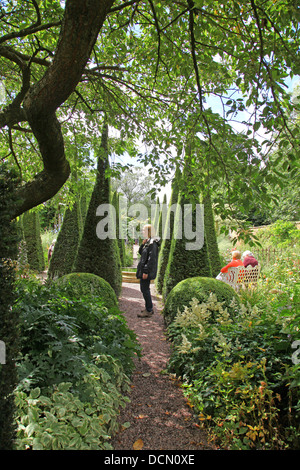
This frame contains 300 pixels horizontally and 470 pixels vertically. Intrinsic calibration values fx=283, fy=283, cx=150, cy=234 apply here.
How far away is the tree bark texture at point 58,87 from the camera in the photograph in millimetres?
1944

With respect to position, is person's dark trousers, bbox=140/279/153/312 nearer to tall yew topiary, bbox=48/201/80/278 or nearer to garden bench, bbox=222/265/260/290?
garden bench, bbox=222/265/260/290

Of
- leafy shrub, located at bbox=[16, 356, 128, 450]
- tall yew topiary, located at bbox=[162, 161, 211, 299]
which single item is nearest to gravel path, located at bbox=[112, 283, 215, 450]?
leafy shrub, located at bbox=[16, 356, 128, 450]

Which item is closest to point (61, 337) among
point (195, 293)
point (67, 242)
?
point (195, 293)

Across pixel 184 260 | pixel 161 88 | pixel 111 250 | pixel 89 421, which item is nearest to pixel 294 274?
pixel 184 260

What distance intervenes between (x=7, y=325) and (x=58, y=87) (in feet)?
5.97

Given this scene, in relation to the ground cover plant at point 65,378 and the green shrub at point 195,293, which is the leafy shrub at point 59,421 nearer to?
the ground cover plant at point 65,378

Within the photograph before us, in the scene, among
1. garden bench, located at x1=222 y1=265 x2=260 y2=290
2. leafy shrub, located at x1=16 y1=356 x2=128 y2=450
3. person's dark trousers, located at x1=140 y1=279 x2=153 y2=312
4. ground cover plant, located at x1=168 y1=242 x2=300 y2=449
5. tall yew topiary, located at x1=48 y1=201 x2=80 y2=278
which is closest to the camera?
leafy shrub, located at x1=16 y1=356 x2=128 y2=450

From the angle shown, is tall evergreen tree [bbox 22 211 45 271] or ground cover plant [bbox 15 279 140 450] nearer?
ground cover plant [bbox 15 279 140 450]

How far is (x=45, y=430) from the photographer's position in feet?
5.76

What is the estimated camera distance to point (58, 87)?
7.41ft

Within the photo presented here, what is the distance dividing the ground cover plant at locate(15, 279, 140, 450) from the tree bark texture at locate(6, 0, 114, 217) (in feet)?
3.43

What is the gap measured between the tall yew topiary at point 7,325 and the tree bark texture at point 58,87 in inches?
5.0

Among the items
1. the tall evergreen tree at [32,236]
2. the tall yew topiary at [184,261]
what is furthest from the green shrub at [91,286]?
the tall evergreen tree at [32,236]

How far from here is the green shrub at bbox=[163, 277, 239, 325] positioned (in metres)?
4.72
